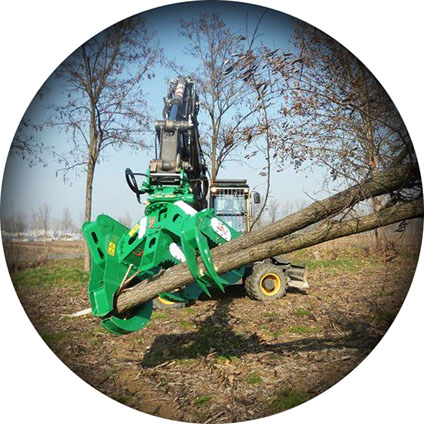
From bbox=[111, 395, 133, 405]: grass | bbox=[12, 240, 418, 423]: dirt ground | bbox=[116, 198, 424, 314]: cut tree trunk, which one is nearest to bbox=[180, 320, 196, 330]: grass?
bbox=[12, 240, 418, 423]: dirt ground

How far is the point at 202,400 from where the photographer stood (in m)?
2.78

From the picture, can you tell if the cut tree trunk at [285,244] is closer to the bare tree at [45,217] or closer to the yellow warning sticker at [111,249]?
the yellow warning sticker at [111,249]

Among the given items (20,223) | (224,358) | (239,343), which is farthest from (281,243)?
(20,223)

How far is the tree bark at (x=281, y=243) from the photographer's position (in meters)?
2.73

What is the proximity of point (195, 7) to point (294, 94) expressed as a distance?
44.8 inches

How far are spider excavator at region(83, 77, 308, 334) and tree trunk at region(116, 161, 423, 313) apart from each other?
0.14 m

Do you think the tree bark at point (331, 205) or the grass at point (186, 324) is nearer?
the tree bark at point (331, 205)

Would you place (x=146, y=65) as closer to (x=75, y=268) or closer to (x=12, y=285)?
(x=75, y=268)

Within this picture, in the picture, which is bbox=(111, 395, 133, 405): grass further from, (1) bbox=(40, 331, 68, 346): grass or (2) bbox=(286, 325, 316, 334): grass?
(2) bbox=(286, 325, 316, 334): grass

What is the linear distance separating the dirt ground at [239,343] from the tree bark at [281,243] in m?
0.28

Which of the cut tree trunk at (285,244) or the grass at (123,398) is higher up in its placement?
the cut tree trunk at (285,244)

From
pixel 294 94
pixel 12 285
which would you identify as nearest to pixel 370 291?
pixel 294 94

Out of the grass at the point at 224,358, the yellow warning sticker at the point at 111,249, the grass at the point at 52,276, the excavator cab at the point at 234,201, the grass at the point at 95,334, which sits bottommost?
the grass at the point at 224,358

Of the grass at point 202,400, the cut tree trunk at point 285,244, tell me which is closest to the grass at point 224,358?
the grass at point 202,400
